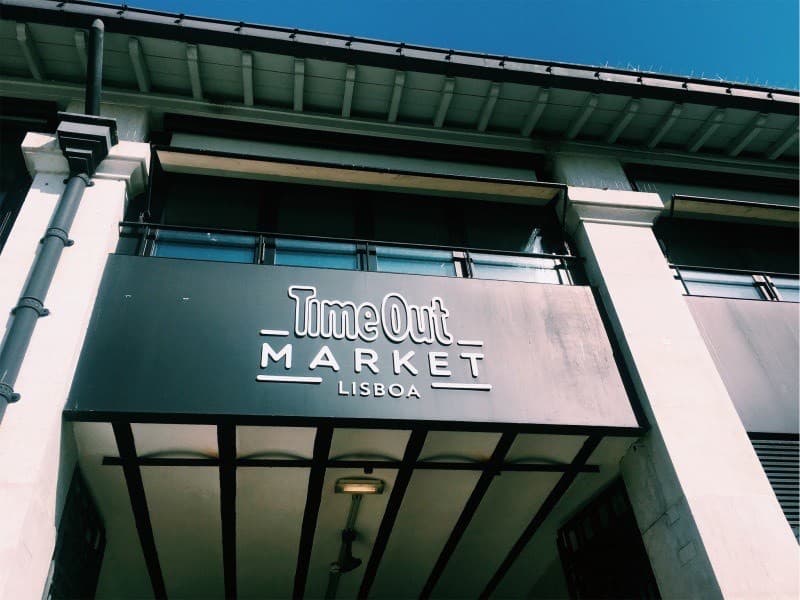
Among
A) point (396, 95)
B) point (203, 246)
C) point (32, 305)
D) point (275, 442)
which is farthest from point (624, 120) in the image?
point (32, 305)

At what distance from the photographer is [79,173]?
689cm

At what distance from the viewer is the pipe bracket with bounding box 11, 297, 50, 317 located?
18.4 feet

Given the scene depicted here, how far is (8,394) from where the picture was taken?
4.98m

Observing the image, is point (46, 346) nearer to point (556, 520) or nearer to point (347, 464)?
point (347, 464)

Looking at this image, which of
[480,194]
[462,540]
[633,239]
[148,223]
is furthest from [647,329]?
[148,223]

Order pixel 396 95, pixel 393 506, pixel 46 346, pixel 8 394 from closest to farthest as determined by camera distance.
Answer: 1. pixel 8 394
2. pixel 46 346
3. pixel 393 506
4. pixel 396 95

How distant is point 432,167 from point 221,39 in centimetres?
344

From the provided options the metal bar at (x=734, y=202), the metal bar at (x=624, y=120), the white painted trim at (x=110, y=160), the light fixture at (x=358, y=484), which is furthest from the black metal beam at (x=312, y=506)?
the metal bar at (x=624, y=120)

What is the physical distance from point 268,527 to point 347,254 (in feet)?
11.7

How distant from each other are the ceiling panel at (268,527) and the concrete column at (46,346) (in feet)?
6.35

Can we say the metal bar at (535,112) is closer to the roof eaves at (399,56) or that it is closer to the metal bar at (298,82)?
the roof eaves at (399,56)

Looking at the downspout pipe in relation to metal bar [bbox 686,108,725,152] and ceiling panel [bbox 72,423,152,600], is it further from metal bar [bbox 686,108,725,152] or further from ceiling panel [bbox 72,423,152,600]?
metal bar [bbox 686,108,725,152]

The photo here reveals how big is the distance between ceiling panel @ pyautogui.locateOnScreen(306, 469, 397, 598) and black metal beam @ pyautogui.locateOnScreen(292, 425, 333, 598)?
133mm

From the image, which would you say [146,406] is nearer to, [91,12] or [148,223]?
[148,223]
